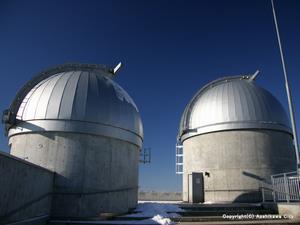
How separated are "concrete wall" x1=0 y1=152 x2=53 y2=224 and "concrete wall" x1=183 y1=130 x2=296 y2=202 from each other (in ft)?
35.0

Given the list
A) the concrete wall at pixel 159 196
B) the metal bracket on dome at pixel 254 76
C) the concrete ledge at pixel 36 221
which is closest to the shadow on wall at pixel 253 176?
the metal bracket on dome at pixel 254 76

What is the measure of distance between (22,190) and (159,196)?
21634 millimetres

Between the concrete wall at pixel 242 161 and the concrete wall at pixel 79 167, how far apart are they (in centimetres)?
713

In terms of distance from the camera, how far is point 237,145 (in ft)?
58.0

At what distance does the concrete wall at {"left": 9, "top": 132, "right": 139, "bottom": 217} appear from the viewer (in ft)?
39.0

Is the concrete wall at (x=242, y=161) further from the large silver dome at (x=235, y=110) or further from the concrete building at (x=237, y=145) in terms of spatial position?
the large silver dome at (x=235, y=110)

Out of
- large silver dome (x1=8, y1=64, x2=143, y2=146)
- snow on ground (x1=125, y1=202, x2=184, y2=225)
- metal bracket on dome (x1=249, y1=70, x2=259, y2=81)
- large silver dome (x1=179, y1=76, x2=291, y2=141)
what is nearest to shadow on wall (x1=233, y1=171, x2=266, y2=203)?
large silver dome (x1=179, y1=76, x2=291, y2=141)

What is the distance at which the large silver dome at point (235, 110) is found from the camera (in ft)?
58.5

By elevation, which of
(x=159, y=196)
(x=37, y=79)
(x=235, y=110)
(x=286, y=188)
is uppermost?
(x=37, y=79)

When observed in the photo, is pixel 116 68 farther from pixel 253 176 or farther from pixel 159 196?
pixel 159 196

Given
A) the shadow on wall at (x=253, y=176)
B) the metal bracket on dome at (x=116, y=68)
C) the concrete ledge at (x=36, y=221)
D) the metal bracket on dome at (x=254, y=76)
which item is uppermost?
the metal bracket on dome at (x=254, y=76)

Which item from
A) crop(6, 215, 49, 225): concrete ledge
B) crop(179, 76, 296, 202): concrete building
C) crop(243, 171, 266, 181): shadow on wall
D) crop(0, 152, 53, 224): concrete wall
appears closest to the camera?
crop(0, 152, 53, 224): concrete wall

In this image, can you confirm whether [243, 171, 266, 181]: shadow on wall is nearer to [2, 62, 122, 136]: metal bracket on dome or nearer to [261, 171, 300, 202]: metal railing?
[261, 171, 300, 202]: metal railing

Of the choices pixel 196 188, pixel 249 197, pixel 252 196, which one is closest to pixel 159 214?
pixel 196 188
